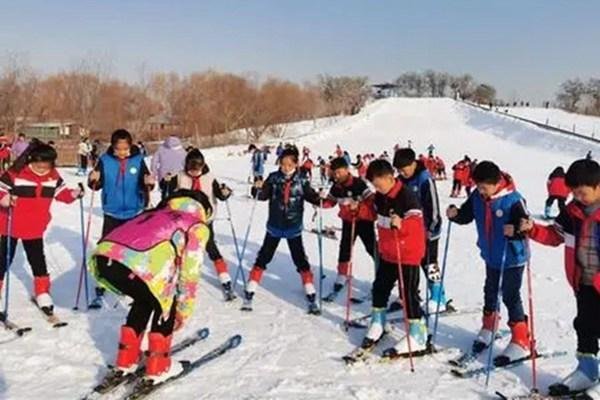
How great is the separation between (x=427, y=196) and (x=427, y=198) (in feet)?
0.06

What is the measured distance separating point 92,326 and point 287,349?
1826 mm

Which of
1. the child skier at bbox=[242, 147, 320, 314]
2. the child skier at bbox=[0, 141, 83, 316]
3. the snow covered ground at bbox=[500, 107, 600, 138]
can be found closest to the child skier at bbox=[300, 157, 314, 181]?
the child skier at bbox=[242, 147, 320, 314]

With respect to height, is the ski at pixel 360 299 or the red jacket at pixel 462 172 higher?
the red jacket at pixel 462 172

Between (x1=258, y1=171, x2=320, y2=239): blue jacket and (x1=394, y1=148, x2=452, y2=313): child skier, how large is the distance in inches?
37.6

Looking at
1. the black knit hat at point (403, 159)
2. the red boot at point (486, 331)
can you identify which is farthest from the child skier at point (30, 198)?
the red boot at point (486, 331)

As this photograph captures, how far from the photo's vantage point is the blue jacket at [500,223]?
4.80 meters

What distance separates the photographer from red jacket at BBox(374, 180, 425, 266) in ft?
16.3

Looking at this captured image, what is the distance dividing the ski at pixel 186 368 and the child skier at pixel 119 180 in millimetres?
1720

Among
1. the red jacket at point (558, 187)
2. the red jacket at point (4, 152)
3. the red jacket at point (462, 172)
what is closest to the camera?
the red jacket at point (558, 187)

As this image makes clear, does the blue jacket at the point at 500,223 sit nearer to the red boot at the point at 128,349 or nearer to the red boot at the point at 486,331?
the red boot at the point at 486,331

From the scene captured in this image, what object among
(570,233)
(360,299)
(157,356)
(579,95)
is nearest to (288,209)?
(360,299)

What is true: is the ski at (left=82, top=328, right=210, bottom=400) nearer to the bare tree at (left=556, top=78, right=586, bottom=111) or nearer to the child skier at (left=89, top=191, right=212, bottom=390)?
the child skier at (left=89, top=191, right=212, bottom=390)

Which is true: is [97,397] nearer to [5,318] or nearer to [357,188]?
[5,318]

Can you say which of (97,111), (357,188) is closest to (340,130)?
(97,111)
